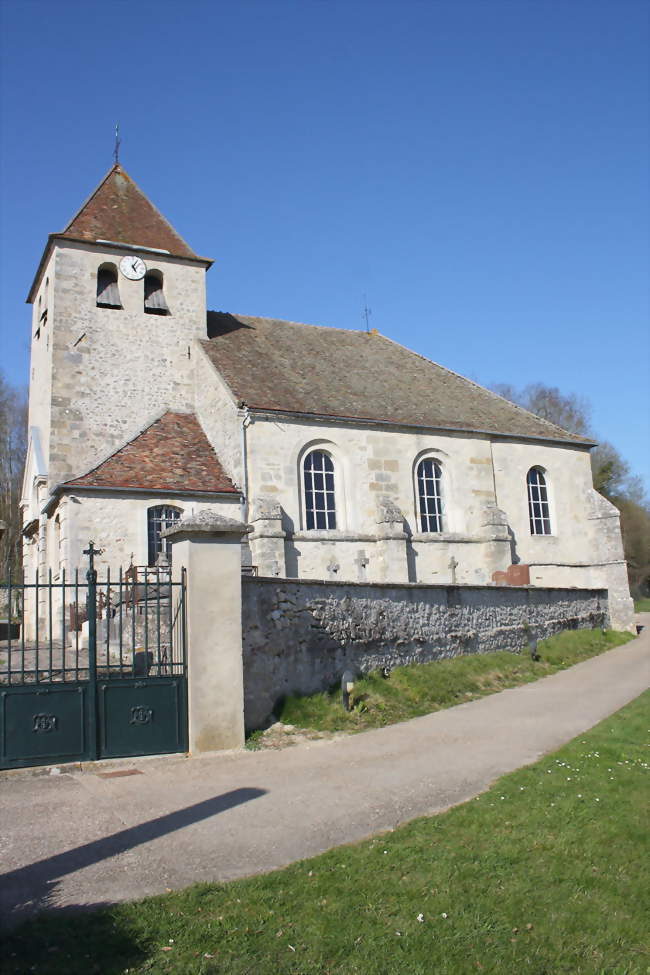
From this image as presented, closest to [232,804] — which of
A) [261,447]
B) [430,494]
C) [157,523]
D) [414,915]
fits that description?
[414,915]

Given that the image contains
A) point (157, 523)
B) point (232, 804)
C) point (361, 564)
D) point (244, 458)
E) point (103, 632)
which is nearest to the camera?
point (232, 804)

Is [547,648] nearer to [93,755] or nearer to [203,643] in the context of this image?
[203,643]

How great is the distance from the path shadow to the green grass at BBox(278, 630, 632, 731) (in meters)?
3.73

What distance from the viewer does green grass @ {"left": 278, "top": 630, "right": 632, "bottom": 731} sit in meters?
11.8

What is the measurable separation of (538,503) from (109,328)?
49.1 ft

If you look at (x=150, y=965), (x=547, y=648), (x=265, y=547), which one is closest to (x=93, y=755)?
(x=150, y=965)

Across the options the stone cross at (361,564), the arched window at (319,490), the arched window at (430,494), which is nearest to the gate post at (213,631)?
the arched window at (319,490)

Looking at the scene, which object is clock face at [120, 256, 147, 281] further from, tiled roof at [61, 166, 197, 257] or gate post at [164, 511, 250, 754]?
gate post at [164, 511, 250, 754]

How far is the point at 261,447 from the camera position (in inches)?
850

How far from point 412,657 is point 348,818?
785 cm

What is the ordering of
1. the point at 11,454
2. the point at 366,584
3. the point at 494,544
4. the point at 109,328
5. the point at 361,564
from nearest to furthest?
the point at 366,584 → the point at 361,564 → the point at 109,328 → the point at 494,544 → the point at 11,454

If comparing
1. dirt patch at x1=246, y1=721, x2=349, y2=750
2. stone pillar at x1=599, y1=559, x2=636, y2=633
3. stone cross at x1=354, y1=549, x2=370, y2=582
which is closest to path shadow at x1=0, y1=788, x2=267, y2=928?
dirt patch at x1=246, y1=721, x2=349, y2=750

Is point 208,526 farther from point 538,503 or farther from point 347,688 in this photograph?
point 538,503

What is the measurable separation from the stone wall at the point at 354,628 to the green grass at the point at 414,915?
5085 mm
